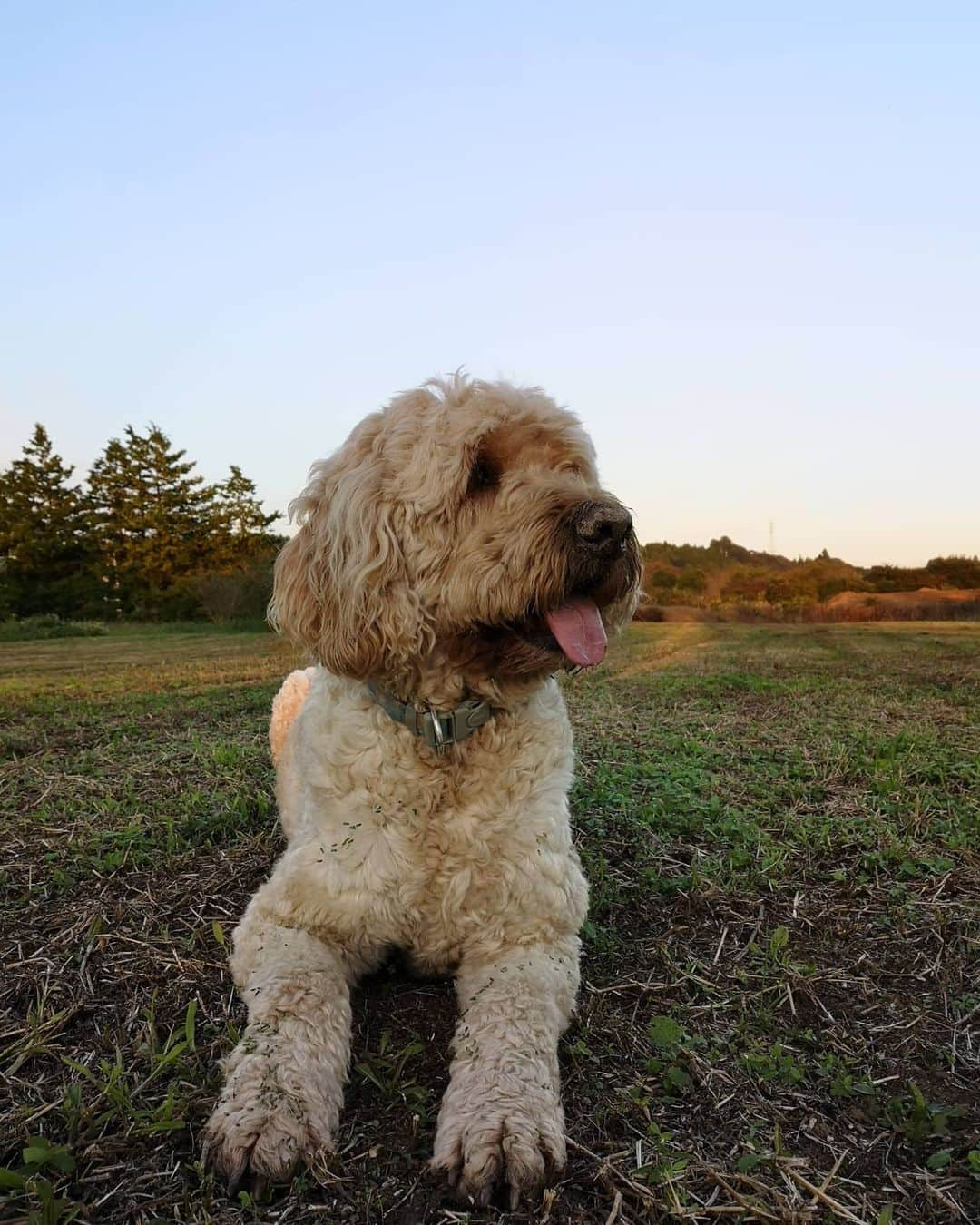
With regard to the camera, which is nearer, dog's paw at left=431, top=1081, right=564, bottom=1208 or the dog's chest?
dog's paw at left=431, top=1081, right=564, bottom=1208

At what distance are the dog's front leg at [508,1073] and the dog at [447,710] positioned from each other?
0.01 metres

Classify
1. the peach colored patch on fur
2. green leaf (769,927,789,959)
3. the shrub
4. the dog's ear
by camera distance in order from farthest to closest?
the shrub, the peach colored patch on fur, green leaf (769,927,789,959), the dog's ear

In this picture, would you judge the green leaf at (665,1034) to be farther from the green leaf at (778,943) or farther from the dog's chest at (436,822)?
the green leaf at (778,943)

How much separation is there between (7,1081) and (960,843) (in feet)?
12.8

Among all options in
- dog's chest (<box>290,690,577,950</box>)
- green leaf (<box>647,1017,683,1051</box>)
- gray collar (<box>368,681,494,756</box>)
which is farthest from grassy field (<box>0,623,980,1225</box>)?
gray collar (<box>368,681,494,756</box>)

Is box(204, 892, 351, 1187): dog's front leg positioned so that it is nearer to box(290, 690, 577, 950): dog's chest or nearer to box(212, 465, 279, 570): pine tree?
box(290, 690, 577, 950): dog's chest

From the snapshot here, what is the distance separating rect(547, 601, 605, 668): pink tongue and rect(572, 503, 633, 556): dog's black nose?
205mm

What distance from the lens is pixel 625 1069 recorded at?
2.24 m

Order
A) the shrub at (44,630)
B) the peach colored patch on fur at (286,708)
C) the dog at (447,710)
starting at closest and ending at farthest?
the dog at (447,710) → the peach colored patch on fur at (286,708) → the shrub at (44,630)

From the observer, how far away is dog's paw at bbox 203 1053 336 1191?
178cm

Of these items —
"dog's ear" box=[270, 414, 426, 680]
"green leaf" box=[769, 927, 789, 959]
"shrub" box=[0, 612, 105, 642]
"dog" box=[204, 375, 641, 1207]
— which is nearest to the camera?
"dog" box=[204, 375, 641, 1207]

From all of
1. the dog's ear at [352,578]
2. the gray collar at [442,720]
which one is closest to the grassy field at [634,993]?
the gray collar at [442,720]

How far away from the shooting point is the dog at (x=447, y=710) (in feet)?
8.06

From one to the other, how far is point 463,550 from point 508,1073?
4.94 feet
